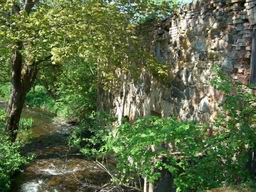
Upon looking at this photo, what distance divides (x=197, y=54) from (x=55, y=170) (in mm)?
5372

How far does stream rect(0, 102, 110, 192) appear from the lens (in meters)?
10.5

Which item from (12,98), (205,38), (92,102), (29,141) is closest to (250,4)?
(205,38)

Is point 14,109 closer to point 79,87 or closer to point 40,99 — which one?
point 79,87

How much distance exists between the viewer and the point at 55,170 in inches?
461

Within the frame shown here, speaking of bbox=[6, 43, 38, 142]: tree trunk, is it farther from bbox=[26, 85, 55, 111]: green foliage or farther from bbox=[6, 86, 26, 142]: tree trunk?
→ bbox=[26, 85, 55, 111]: green foliage

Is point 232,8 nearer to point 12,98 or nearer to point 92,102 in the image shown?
point 12,98

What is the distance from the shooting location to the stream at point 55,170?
10.5m

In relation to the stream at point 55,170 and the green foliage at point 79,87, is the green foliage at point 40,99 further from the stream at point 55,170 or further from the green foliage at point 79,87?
the stream at point 55,170

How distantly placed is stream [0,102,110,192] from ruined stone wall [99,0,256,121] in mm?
2274

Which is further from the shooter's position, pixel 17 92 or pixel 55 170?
pixel 17 92

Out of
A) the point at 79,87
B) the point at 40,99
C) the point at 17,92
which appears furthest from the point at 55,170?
the point at 40,99

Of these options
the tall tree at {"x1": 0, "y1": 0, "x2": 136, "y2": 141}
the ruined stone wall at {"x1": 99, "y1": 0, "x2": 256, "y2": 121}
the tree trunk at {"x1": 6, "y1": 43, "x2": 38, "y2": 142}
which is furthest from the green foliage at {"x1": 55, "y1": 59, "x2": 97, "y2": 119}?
the tall tree at {"x1": 0, "y1": 0, "x2": 136, "y2": 141}

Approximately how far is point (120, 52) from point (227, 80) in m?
4.82

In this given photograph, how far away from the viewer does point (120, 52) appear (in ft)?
34.2
